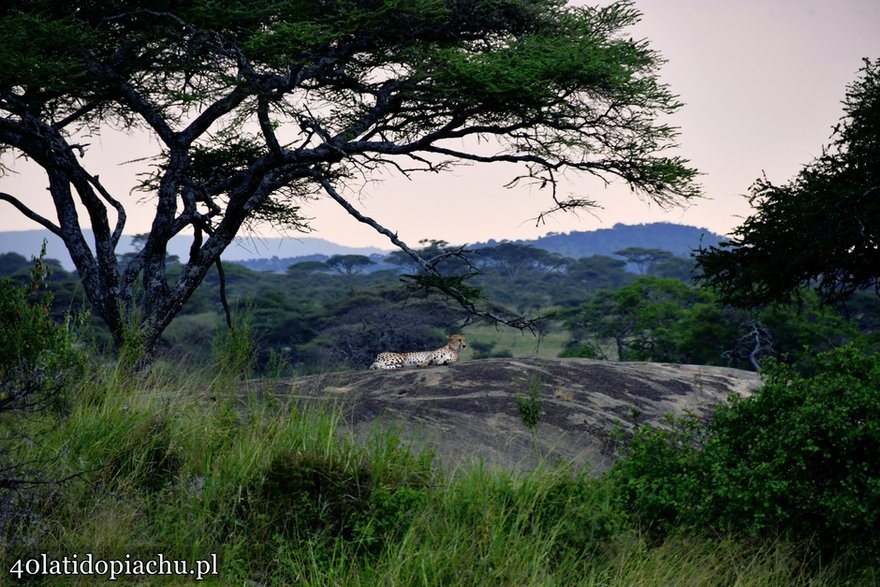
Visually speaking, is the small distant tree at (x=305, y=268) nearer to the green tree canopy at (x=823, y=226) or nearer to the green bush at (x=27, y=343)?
the green tree canopy at (x=823, y=226)

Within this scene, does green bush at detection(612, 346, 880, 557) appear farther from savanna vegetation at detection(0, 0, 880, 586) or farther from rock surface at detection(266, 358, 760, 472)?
rock surface at detection(266, 358, 760, 472)

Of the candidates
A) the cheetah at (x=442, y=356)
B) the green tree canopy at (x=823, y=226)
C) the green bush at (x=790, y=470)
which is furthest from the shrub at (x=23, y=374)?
the green tree canopy at (x=823, y=226)

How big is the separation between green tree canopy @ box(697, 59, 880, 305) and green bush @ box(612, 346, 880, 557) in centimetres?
747

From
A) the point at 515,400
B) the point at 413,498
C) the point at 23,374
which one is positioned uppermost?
the point at 23,374

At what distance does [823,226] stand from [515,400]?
6625 mm

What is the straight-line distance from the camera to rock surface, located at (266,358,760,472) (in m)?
7.16

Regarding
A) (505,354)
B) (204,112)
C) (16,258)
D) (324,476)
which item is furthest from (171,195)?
(16,258)

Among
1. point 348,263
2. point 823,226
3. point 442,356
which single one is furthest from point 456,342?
point 348,263

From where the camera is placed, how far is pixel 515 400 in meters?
8.70

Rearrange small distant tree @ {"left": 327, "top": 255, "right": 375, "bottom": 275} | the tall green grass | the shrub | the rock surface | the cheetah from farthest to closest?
small distant tree @ {"left": 327, "top": 255, "right": 375, "bottom": 275} < the cheetah < the rock surface < the shrub < the tall green grass

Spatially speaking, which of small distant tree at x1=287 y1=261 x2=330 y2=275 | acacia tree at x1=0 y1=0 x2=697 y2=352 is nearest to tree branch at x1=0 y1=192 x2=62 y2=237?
acacia tree at x1=0 y1=0 x2=697 y2=352

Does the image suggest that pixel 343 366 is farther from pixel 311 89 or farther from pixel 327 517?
pixel 327 517

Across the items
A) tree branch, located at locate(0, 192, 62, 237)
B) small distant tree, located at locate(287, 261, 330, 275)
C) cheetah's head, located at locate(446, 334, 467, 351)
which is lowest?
cheetah's head, located at locate(446, 334, 467, 351)

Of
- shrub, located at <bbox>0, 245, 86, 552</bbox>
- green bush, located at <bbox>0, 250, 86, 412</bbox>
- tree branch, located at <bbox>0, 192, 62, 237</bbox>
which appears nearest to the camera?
shrub, located at <bbox>0, 245, 86, 552</bbox>
